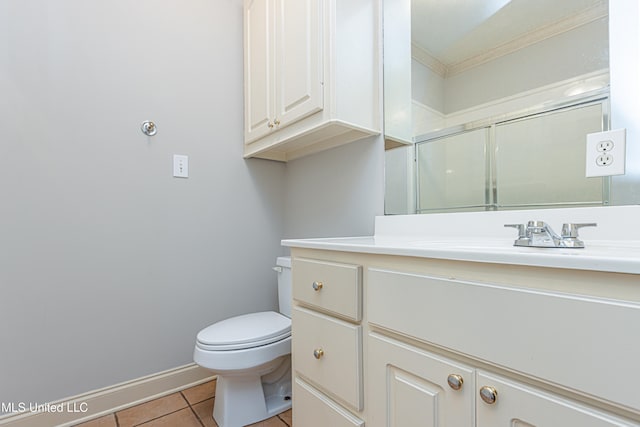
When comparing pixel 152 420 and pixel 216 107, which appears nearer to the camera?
pixel 152 420

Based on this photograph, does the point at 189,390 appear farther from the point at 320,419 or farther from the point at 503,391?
the point at 503,391

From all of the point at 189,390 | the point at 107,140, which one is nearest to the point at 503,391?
the point at 189,390

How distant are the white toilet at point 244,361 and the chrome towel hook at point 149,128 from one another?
99 cm

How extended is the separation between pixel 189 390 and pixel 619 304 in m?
1.75

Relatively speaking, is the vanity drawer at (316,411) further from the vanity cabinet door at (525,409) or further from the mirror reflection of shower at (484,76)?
the mirror reflection of shower at (484,76)

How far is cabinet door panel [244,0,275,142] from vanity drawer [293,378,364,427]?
1.16 m

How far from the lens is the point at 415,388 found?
0.65 m

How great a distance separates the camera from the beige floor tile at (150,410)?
4.24 feet

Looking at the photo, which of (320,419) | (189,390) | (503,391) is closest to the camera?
(503,391)

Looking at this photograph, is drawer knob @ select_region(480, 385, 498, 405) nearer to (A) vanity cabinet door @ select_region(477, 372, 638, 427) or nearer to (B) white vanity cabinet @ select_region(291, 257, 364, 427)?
(A) vanity cabinet door @ select_region(477, 372, 638, 427)

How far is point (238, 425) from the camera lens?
1.24m

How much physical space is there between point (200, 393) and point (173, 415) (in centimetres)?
18

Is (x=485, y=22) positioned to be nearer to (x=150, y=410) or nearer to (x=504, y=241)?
(x=504, y=241)

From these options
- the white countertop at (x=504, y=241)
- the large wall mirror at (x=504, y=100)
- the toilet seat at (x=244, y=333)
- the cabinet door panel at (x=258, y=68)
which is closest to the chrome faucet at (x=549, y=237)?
the white countertop at (x=504, y=241)
